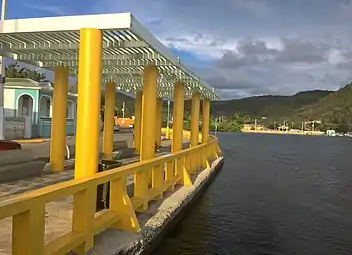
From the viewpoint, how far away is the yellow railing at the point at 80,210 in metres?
4.08

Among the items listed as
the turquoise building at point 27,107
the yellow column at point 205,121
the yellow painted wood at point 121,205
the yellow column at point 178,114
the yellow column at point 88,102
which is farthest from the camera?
the turquoise building at point 27,107

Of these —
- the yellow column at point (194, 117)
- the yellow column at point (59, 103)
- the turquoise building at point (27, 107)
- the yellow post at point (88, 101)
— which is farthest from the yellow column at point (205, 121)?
the yellow post at point (88, 101)

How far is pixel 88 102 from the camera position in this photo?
661 centimetres

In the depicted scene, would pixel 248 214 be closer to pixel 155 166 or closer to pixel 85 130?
pixel 155 166

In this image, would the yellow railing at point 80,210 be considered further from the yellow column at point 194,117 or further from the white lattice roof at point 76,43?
the yellow column at point 194,117

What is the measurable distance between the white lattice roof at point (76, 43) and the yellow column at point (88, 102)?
1.01 ft

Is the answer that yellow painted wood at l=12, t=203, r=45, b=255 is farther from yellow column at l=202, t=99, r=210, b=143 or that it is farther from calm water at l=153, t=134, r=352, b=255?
yellow column at l=202, t=99, r=210, b=143

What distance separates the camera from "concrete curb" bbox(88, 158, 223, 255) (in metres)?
5.93

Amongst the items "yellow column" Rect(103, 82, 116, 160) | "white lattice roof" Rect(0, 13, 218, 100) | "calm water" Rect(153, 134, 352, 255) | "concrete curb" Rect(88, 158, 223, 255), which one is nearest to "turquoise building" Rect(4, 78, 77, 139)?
"yellow column" Rect(103, 82, 116, 160)

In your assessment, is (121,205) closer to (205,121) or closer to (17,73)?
(205,121)

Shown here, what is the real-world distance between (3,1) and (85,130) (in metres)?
11.0

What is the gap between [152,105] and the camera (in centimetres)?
941

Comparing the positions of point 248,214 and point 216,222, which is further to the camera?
point 248,214

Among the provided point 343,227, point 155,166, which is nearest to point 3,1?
point 155,166
